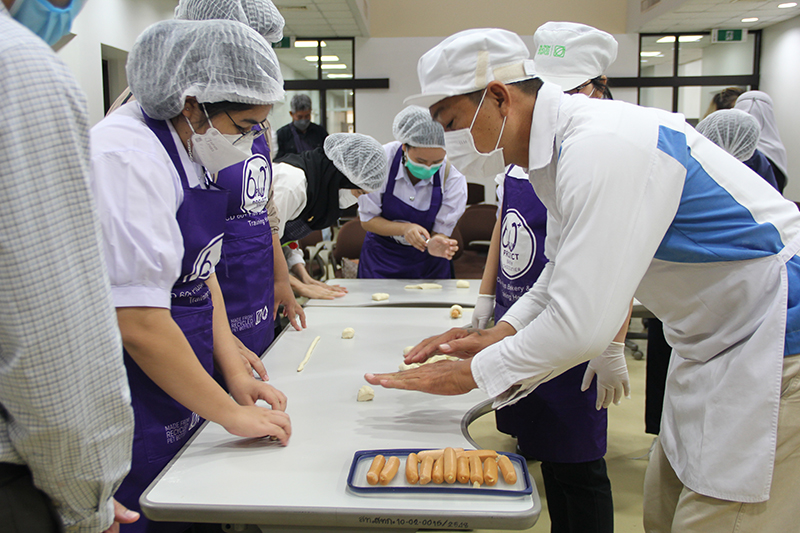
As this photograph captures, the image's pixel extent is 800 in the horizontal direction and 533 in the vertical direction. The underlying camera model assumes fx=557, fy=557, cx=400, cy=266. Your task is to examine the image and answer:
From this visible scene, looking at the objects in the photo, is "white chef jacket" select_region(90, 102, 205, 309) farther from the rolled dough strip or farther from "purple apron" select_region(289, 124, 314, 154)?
"purple apron" select_region(289, 124, 314, 154)

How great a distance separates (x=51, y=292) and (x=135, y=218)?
35cm

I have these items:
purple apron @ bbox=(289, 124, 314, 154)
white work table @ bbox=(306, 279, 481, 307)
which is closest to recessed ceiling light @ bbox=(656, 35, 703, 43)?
purple apron @ bbox=(289, 124, 314, 154)

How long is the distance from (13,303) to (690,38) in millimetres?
11032

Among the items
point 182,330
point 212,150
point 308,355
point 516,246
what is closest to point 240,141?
point 212,150

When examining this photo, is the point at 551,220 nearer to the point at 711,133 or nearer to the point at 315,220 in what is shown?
the point at 315,220

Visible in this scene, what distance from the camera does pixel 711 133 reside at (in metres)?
3.22

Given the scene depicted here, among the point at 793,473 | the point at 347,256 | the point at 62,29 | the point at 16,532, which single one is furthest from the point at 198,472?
the point at 347,256

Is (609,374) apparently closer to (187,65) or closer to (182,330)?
(182,330)

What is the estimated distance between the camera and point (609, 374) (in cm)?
164

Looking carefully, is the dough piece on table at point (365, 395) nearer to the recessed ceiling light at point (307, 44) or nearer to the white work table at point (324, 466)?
the white work table at point (324, 466)

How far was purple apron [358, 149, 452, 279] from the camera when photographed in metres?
3.38

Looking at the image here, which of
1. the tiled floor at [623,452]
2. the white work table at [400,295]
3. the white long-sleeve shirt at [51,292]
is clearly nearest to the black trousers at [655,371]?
the tiled floor at [623,452]

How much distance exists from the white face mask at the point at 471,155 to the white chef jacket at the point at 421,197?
1814mm

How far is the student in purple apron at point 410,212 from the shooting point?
3.16 meters
